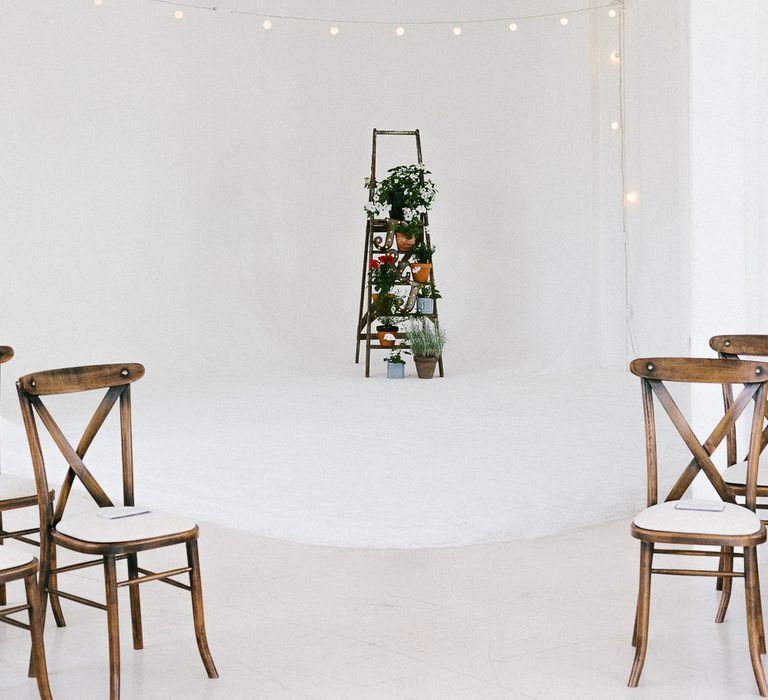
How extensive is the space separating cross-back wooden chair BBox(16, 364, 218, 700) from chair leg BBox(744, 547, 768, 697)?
1376mm

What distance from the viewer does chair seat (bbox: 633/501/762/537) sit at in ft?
8.25

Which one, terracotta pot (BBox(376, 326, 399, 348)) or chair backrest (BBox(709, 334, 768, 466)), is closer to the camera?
chair backrest (BBox(709, 334, 768, 466))

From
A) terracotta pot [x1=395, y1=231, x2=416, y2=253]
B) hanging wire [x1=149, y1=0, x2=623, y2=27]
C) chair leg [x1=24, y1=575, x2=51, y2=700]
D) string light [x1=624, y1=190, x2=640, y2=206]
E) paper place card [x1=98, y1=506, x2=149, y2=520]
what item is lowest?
chair leg [x1=24, y1=575, x2=51, y2=700]

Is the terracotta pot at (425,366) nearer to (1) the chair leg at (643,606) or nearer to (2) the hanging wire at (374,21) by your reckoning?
(2) the hanging wire at (374,21)

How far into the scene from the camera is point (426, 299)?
790cm

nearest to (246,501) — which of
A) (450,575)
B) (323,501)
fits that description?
(323,501)

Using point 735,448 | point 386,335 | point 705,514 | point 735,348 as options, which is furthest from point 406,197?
point 705,514

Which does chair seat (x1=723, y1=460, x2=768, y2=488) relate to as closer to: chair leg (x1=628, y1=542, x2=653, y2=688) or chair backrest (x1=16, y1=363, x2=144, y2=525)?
chair leg (x1=628, y1=542, x2=653, y2=688)

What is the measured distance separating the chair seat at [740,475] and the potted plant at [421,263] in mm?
4784

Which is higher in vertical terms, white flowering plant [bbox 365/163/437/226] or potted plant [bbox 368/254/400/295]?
white flowering plant [bbox 365/163/437/226]

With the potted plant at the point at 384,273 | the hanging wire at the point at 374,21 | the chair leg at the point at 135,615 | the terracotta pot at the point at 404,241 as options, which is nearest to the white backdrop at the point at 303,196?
the hanging wire at the point at 374,21

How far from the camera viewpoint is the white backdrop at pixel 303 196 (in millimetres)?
7684

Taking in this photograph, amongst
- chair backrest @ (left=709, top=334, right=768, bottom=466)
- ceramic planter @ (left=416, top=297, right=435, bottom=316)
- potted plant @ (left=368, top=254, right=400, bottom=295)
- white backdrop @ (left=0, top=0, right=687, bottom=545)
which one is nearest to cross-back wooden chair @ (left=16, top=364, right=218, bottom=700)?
chair backrest @ (left=709, top=334, right=768, bottom=466)

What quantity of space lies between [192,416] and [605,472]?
2651 mm
